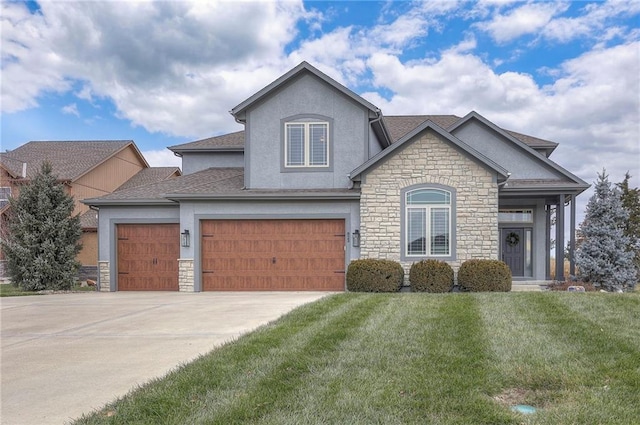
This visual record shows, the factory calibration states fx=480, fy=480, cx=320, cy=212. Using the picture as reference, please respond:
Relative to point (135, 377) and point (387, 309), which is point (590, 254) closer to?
point (387, 309)

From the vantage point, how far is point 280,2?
14.0m

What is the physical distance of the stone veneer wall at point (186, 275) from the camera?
46.4 feet

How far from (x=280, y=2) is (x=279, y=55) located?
4.15 m

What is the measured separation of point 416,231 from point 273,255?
419 cm

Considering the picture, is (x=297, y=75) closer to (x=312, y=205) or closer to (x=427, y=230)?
(x=312, y=205)

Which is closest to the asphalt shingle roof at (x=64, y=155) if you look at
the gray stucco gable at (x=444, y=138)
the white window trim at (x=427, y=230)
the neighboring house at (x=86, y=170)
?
the neighboring house at (x=86, y=170)

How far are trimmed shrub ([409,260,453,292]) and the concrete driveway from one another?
3.20 meters

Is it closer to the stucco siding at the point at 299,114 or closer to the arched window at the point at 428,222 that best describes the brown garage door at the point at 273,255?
the stucco siding at the point at 299,114

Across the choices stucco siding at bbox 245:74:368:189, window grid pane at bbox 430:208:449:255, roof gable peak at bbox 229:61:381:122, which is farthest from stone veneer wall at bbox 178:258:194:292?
window grid pane at bbox 430:208:449:255

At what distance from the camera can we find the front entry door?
Answer: 55.9ft

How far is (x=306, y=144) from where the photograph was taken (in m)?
14.5

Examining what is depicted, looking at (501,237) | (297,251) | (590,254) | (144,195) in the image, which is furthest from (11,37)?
(590,254)

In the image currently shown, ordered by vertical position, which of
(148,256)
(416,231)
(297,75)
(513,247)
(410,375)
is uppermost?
(297,75)

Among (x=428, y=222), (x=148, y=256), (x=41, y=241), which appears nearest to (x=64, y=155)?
(x=41, y=241)
